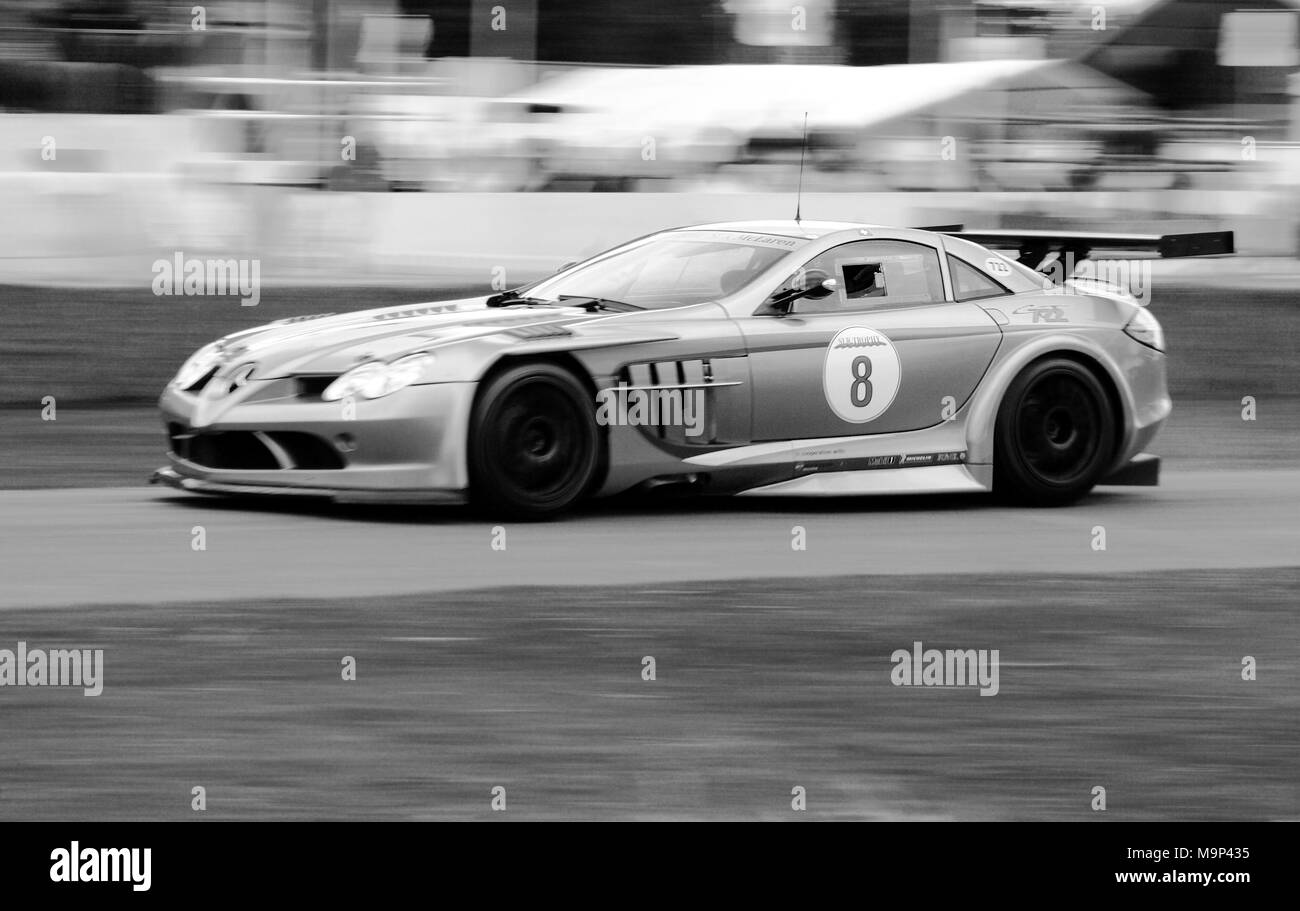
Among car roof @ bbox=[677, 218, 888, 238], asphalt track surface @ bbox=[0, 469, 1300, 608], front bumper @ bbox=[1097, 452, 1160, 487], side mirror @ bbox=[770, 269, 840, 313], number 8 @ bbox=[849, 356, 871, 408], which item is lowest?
asphalt track surface @ bbox=[0, 469, 1300, 608]

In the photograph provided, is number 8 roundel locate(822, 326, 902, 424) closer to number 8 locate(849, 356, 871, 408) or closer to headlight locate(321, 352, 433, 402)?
number 8 locate(849, 356, 871, 408)

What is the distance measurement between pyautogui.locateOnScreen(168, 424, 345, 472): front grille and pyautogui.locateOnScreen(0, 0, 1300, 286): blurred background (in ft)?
Result: 19.8

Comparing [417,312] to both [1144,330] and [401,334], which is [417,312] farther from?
[1144,330]

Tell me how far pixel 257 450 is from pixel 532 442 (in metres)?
1.08

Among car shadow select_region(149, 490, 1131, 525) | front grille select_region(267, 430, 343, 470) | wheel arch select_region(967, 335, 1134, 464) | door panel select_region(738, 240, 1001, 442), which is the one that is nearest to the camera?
front grille select_region(267, 430, 343, 470)

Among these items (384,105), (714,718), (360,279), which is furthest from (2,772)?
(384,105)

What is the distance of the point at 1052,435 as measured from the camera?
934 centimetres

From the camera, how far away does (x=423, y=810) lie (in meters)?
4.45

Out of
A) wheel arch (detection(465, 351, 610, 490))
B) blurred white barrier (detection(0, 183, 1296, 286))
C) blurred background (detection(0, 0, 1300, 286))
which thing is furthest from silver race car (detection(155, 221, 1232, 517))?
blurred background (detection(0, 0, 1300, 286))

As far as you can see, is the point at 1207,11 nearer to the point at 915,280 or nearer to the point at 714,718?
the point at 915,280

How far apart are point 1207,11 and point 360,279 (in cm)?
906

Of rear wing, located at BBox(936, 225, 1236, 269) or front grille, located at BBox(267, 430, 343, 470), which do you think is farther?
rear wing, located at BBox(936, 225, 1236, 269)

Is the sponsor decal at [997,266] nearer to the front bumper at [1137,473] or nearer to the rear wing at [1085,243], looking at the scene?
the rear wing at [1085,243]

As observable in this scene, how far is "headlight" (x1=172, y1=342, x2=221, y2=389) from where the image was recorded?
27.8ft
